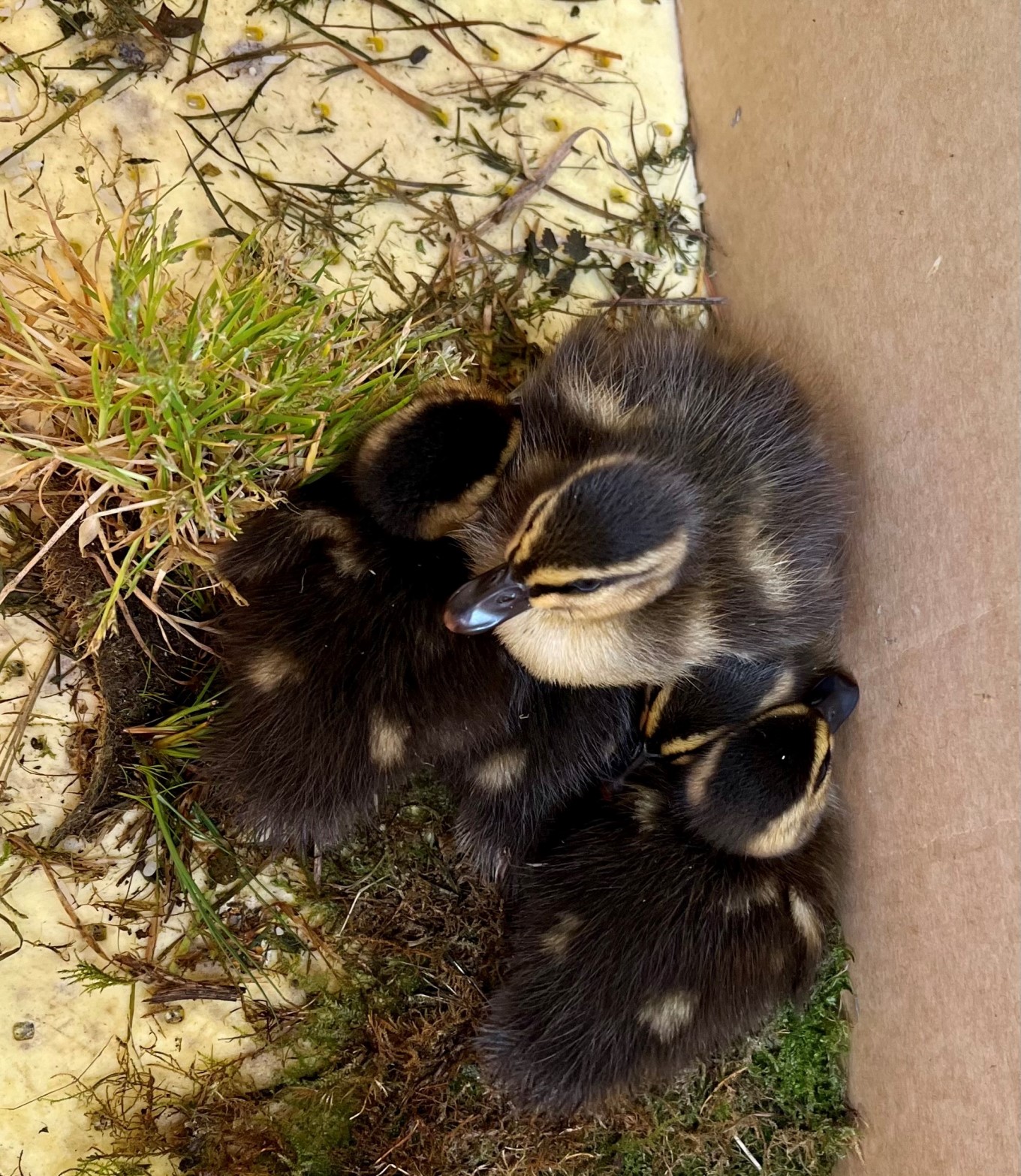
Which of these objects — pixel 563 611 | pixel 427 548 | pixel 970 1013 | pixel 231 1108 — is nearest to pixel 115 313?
pixel 427 548

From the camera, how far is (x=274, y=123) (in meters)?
1.59

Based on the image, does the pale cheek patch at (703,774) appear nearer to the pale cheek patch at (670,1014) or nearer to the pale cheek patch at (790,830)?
the pale cheek patch at (790,830)

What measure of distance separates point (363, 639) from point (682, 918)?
619 millimetres

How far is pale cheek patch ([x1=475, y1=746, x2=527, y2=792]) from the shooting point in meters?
1.42

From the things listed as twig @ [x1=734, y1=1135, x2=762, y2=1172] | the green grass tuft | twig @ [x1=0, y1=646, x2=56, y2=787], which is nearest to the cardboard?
twig @ [x1=734, y1=1135, x2=762, y2=1172]

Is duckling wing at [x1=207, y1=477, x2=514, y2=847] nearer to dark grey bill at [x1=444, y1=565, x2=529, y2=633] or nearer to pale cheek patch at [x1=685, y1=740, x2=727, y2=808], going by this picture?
dark grey bill at [x1=444, y1=565, x2=529, y2=633]

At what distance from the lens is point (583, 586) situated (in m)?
1.18

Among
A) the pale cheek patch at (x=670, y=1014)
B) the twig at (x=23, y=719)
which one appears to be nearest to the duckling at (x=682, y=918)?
the pale cheek patch at (x=670, y=1014)

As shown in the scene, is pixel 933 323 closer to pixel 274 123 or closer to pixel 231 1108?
pixel 274 123

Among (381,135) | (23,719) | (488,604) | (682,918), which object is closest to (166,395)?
(488,604)

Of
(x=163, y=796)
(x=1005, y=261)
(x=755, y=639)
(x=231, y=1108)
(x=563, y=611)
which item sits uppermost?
(x=1005, y=261)

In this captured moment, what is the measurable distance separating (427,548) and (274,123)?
2.69 feet

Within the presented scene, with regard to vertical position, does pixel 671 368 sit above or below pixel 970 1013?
above

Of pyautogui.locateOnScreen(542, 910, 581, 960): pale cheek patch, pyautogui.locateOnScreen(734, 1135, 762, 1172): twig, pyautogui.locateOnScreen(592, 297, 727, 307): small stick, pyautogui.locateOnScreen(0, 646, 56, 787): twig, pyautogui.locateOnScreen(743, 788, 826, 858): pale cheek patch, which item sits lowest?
pyautogui.locateOnScreen(734, 1135, 762, 1172): twig
